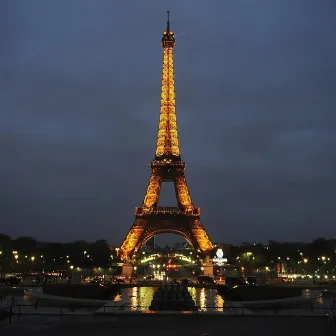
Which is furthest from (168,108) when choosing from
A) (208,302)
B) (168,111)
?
(208,302)

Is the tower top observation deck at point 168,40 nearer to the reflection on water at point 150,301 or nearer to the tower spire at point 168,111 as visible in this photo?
the tower spire at point 168,111

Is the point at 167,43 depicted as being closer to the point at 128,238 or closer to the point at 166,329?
the point at 128,238

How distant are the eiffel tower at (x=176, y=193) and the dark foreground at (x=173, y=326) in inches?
2303

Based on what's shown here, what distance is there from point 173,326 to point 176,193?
215 feet

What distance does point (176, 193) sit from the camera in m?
87.4

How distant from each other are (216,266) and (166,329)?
72.9 meters

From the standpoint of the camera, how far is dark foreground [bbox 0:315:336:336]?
2020 cm

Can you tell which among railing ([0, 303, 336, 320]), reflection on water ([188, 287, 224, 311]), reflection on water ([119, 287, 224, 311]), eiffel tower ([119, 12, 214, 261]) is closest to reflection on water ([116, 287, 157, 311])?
reflection on water ([119, 287, 224, 311])

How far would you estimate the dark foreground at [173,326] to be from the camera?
66.3 feet

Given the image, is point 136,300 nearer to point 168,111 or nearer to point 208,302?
point 208,302

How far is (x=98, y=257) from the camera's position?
126 meters

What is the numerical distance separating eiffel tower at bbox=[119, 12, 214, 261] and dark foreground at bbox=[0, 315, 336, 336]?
2303 inches

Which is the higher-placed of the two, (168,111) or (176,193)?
(168,111)

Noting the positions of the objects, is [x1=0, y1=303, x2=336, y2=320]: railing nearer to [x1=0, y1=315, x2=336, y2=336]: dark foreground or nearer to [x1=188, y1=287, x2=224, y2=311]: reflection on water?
[x1=188, y1=287, x2=224, y2=311]: reflection on water
